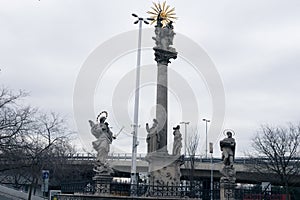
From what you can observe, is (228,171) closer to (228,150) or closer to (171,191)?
(228,150)

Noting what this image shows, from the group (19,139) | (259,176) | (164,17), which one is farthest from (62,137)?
(259,176)

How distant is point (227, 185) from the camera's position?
18906 mm

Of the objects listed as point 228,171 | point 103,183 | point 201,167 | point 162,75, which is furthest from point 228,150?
point 201,167

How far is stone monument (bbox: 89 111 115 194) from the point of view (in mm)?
19516

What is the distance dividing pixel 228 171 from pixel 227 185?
0.67 metres

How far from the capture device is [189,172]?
51812mm

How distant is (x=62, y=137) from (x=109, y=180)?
2407 cm

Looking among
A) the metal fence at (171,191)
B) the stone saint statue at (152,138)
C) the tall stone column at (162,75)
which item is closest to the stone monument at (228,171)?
the metal fence at (171,191)

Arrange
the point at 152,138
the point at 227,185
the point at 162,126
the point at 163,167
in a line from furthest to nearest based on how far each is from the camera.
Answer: the point at 162,126, the point at 152,138, the point at 163,167, the point at 227,185

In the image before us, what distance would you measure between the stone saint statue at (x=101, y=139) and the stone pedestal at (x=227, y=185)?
18.5 feet

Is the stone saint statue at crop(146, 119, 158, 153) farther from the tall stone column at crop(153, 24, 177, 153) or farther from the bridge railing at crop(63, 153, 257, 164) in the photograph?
the bridge railing at crop(63, 153, 257, 164)

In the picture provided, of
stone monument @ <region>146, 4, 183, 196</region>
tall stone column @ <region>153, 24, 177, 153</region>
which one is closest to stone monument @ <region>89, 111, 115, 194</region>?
stone monument @ <region>146, 4, 183, 196</region>

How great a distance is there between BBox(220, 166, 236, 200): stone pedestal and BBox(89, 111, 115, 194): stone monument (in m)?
5.17

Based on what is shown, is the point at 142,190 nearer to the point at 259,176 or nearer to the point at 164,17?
the point at 164,17
